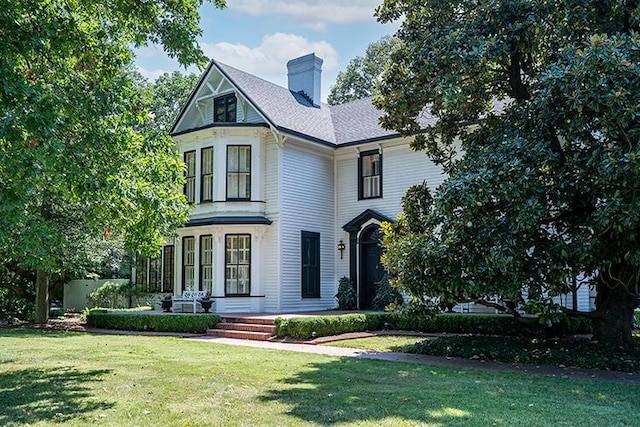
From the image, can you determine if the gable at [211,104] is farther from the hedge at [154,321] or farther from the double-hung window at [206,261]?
the hedge at [154,321]

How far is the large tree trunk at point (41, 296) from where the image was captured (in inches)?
752

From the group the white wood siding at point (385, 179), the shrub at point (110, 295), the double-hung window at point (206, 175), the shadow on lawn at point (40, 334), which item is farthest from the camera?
the shrub at point (110, 295)

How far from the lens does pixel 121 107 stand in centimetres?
807

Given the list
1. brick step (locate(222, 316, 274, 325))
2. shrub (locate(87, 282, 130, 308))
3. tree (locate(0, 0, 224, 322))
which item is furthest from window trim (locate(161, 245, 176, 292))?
tree (locate(0, 0, 224, 322))

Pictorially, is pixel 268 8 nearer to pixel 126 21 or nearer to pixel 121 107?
pixel 126 21

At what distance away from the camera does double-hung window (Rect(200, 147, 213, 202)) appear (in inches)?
758

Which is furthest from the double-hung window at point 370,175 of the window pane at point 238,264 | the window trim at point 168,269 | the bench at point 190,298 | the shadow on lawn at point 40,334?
the shadow on lawn at point 40,334

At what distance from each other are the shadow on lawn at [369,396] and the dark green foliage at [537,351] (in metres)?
1.94

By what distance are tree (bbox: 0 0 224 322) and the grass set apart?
16.2 feet

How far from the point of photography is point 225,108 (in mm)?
20609

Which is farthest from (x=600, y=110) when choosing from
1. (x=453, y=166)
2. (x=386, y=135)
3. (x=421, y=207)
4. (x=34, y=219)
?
(x=386, y=135)

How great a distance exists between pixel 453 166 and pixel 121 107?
684cm

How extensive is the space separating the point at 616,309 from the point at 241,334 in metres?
8.58

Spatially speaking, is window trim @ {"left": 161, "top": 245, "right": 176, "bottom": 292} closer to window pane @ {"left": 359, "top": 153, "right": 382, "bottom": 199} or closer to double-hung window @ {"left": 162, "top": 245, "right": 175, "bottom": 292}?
double-hung window @ {"left": 162, "top": 245, "right": 175, "bottom": 292}
